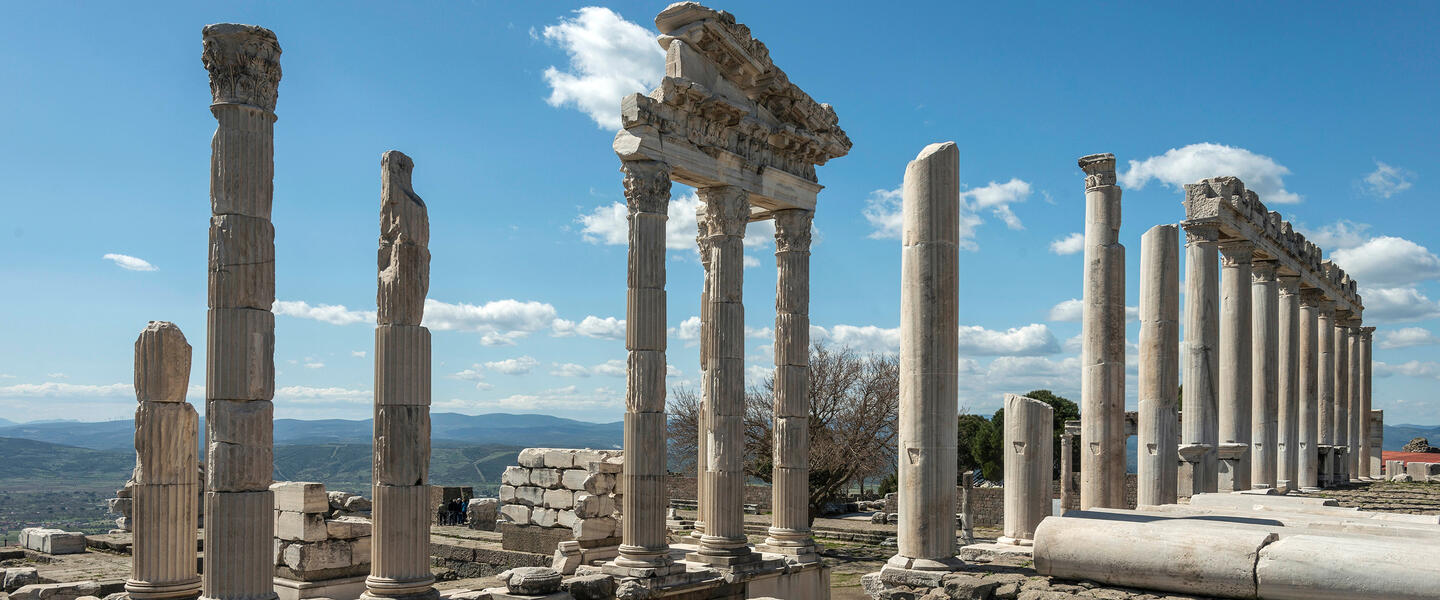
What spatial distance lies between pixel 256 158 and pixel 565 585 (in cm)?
766

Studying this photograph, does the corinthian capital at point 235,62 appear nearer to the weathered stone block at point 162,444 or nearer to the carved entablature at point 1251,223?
the weathered stone block at point 162,444

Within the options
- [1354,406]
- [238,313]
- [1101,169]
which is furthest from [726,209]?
[1354,406]

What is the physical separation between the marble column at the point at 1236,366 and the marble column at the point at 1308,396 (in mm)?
5628

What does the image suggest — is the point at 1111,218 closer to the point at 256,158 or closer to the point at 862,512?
the point at 256,158

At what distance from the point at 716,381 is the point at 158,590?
926 centimetres

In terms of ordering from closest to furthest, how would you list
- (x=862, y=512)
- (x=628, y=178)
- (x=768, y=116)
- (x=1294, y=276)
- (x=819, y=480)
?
(x=628, y=178) < (x=768, y=116) < (x=1294, y=276) < (x=819, y=480) < (x=862, y=512)

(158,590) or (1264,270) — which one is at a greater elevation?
(1264,270)

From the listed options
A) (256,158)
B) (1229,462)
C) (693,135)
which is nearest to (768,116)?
(693,135)

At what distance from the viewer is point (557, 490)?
964 inches

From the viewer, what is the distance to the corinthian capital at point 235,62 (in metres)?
12.2

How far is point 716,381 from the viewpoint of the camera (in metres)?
19.3

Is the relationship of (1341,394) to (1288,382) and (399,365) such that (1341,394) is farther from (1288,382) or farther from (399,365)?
(399,365)

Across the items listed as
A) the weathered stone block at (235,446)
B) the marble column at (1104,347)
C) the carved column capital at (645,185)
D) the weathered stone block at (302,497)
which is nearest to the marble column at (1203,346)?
the marble column at (1104,347)

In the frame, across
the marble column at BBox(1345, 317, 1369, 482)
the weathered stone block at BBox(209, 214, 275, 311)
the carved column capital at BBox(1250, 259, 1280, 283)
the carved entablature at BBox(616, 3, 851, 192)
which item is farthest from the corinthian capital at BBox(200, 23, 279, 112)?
the marble column at BBox(1345, 317, 1369, 482)
